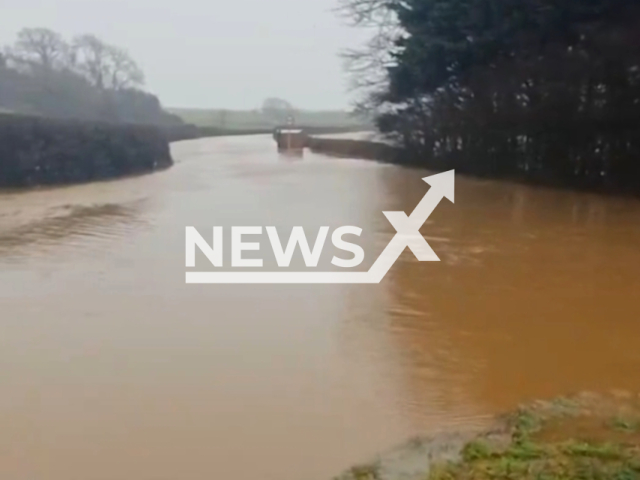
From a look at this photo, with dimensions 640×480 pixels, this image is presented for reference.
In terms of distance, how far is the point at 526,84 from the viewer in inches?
624

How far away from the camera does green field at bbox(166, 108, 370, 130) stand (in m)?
45.3

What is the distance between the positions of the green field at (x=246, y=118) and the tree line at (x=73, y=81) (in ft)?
27.1

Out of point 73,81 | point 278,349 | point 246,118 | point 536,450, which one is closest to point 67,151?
point 73,81

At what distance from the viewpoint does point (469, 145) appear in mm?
19688

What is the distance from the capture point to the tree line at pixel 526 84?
43.3ft

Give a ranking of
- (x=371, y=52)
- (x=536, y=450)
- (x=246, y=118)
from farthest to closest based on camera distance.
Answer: (x=246, y=118) → (x=371, y=52) → (x=536, y=450)

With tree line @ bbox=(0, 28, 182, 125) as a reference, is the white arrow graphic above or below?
below

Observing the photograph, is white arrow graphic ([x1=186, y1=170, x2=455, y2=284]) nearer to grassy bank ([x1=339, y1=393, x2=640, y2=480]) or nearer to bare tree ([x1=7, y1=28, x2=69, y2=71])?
grassy bank ([x1=339, y1=393, x2=640, y2=480])

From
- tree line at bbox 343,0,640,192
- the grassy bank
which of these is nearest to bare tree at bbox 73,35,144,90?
tree line at bbox 343,0,640,192

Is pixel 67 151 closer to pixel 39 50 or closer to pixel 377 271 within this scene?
pixel 377 271

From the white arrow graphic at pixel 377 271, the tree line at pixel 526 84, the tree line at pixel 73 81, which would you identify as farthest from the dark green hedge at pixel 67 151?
the white arrow graphic at pixel 377 271

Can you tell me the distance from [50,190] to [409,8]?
10441 mm

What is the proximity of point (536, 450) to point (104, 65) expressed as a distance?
32.0m

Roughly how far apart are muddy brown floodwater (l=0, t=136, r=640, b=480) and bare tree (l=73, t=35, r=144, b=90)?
73.3ft
